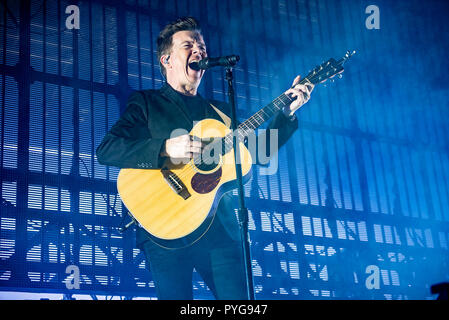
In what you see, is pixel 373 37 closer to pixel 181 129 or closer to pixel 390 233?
pixel 390 233

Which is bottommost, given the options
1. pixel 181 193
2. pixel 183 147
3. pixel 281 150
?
pixel 181 193

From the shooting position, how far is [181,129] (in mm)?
3236

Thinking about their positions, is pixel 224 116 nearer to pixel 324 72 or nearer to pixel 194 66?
pixel 194 66

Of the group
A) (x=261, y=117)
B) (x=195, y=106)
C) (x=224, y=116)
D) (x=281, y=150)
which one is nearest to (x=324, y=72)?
(x=261, y=117)

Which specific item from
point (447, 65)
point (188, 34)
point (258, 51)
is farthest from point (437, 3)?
point (188, 34)

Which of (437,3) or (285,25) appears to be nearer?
(285,25)

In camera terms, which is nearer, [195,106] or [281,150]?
[195,106]

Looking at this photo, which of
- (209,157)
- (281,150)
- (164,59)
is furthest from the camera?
(281,150)

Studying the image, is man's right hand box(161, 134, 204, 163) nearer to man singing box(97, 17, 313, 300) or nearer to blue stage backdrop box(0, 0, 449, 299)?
man singing box(97, 17, 313, 300)

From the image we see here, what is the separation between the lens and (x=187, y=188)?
123 inches

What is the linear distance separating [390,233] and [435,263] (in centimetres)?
74

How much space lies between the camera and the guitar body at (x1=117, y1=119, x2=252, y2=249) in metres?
2.94

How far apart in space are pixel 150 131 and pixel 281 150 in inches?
165
